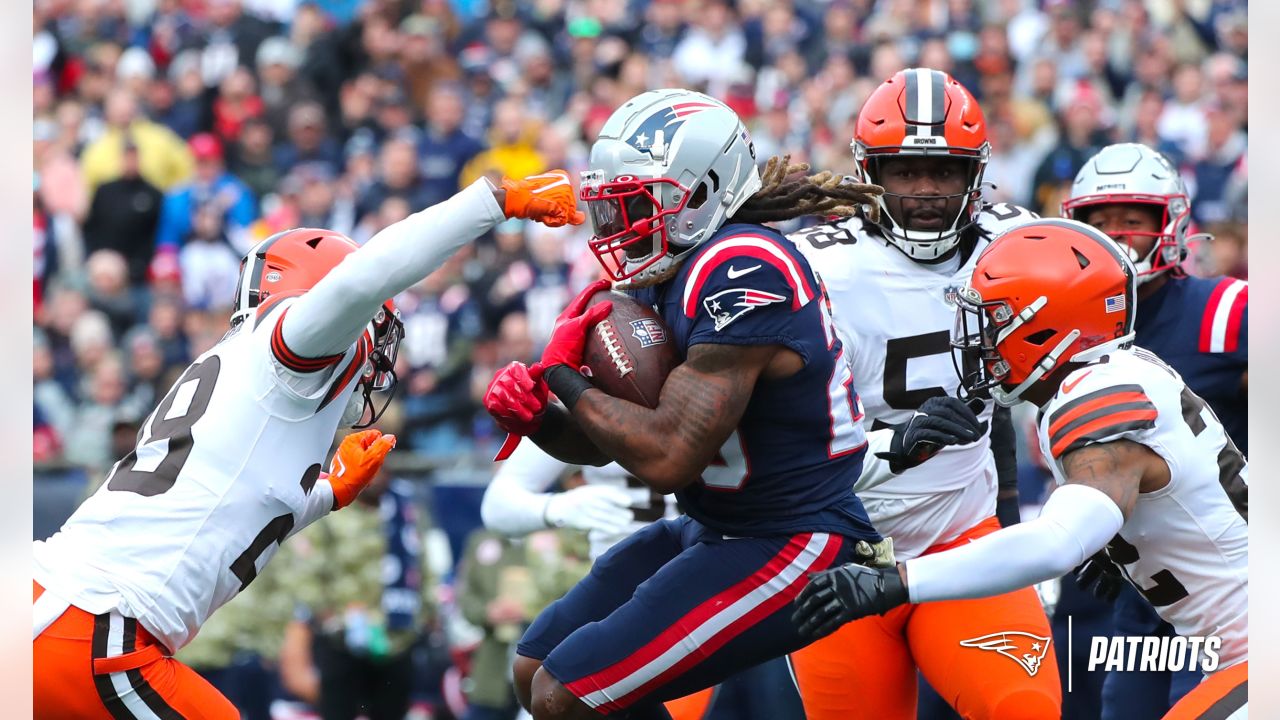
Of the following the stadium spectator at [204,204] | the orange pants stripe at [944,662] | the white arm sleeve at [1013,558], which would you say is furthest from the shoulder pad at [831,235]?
the stadium spectator at [204,204]

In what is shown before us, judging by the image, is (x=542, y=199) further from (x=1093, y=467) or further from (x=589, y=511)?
(x=589, y=511)

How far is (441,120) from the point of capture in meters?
11.4

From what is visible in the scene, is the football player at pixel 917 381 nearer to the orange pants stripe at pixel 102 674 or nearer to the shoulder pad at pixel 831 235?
the shoulder pad at pixel 831 235

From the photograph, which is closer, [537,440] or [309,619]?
[537,440]

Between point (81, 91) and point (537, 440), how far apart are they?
9.82 meters

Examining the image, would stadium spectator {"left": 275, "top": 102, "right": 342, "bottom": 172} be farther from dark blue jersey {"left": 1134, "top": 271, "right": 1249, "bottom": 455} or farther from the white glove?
dark blue jersey {"left": 1134, "top": 271, "right": 1249, "bottom": 455}

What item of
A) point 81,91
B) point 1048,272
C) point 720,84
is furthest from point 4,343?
point 81,91

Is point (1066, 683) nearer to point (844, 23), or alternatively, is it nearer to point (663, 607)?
point (663, 607)

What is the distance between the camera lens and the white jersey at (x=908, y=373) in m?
4.69

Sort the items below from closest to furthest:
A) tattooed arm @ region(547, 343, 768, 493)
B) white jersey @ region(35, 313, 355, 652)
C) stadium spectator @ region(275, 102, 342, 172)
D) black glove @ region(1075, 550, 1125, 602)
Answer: tattooed arm @ region(547, 343, 768, 493), white jersey @ region(35, 313, 355, 652), black glove @ region(1075, 550, 1125, 602), stadium spectator @ region(275, 102, 342, 172)

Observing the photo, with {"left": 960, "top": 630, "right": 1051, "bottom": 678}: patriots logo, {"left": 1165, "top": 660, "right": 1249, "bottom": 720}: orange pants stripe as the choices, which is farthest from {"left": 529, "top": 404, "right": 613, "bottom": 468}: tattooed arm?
{"left": 1165, "top": 660, "right": 1249, "bottom": 720}: orange pants stripe

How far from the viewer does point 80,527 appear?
3.99m

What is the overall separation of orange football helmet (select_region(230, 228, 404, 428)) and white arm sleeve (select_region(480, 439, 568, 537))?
1451 mm

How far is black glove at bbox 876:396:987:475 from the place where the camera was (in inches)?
159
